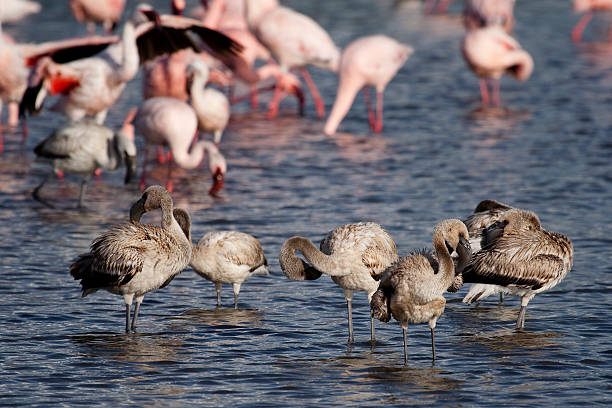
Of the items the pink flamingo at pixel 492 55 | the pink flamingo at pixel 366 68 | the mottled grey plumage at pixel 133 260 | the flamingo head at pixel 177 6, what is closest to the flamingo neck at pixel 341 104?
the pink flamingo at pixel 366 68

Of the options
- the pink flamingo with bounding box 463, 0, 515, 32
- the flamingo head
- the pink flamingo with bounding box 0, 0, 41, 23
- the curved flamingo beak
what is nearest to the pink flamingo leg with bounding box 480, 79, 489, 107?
the pink flamingo with bounding box 463, 0, 515, 32

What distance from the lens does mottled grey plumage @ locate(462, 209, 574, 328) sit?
7395 mm

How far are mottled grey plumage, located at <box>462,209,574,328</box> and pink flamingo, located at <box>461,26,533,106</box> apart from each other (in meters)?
8.77

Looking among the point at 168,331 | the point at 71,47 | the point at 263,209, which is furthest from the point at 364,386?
the point at 71,47

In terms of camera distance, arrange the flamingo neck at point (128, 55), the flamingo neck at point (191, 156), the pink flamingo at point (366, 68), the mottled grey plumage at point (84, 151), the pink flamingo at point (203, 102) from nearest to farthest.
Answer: the mottled grey plumage at point (84, 151)
the flamingo neck at point (191, 156)
the flamingo neck at point (128, 55)
the pink flamingo at point (203, 102)
the pink flamingo at point (366, 68)

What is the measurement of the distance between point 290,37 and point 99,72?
12.0 ft

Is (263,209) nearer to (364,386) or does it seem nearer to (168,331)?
(168,331)

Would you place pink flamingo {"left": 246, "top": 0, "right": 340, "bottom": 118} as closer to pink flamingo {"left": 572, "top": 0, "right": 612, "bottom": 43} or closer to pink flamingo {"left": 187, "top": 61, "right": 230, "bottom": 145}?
pink flamingo {"left": 187, "top": 61, "right": 230, "bottom": 145}

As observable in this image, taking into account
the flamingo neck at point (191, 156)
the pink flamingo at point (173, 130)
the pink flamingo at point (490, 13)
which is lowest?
the flamingo neck at point (191, 156)

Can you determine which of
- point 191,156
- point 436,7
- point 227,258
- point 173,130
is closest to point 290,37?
point 191,156

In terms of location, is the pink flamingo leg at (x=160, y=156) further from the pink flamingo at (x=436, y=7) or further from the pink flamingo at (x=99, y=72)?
the pink flamingo at (x=436, y=7)

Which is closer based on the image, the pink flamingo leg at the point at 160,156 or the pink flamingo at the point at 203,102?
the pink flamingo at the point at 203,102

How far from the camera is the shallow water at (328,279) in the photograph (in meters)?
6.40

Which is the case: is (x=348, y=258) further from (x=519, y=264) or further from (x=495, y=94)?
(x=495, y=94)
